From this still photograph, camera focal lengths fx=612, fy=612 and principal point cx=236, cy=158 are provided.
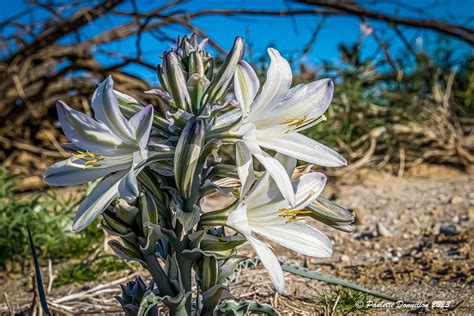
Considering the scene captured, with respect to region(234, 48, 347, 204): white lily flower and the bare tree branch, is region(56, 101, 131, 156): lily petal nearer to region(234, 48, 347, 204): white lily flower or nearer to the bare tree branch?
region(234, 48, 347, 204): white lily flower

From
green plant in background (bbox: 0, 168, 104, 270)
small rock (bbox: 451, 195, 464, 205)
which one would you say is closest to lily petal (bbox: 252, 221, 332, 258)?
green plant in background (bbox: 0, 168, 104, 270)

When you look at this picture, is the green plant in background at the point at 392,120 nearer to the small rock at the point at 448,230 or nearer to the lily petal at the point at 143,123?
the small rock at the point at 448,230

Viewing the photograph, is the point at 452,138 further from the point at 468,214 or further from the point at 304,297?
the point at 304,297

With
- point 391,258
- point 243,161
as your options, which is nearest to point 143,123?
point 243,161

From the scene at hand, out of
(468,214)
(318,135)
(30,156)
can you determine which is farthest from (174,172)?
(30,156)

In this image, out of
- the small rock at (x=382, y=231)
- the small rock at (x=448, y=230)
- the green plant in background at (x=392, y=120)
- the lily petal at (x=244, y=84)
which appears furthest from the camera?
the green plant in background at (x=392, y=120)

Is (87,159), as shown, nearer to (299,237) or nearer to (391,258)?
(299,237)

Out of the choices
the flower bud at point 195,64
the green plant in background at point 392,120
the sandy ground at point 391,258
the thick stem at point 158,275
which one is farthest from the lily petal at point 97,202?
the green plant in background at point 392,120
